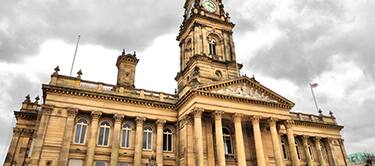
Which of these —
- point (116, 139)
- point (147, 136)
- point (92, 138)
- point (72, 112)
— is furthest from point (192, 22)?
point (92, 138)

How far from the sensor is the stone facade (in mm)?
26328

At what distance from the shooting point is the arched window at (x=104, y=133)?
28044 mm

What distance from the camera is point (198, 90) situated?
2836 cm

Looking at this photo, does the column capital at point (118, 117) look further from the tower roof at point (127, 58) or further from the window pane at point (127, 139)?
the tower roof at point (127, 58)

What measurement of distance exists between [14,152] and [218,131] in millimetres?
21725

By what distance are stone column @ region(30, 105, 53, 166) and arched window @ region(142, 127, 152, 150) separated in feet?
31.0

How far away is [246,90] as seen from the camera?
1238 inches

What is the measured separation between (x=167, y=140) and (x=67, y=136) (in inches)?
398

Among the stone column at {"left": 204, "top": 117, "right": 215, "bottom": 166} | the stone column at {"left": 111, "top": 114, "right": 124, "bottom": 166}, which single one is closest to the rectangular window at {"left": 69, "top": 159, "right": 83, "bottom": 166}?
the stone column at {"left": 111, "top": 114, "right": 124, "bottom": 166}

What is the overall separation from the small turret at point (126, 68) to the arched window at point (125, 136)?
237 inches

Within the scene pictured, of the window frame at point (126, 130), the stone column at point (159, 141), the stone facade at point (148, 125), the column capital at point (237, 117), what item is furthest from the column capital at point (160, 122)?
the column capital at point (237, 117)

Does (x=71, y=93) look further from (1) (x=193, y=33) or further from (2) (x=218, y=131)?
(1) (x=193, y=33)

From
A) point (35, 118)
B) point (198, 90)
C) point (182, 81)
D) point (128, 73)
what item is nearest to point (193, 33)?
point (182, 81)

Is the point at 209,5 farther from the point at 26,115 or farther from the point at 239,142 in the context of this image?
the point at 26,115
